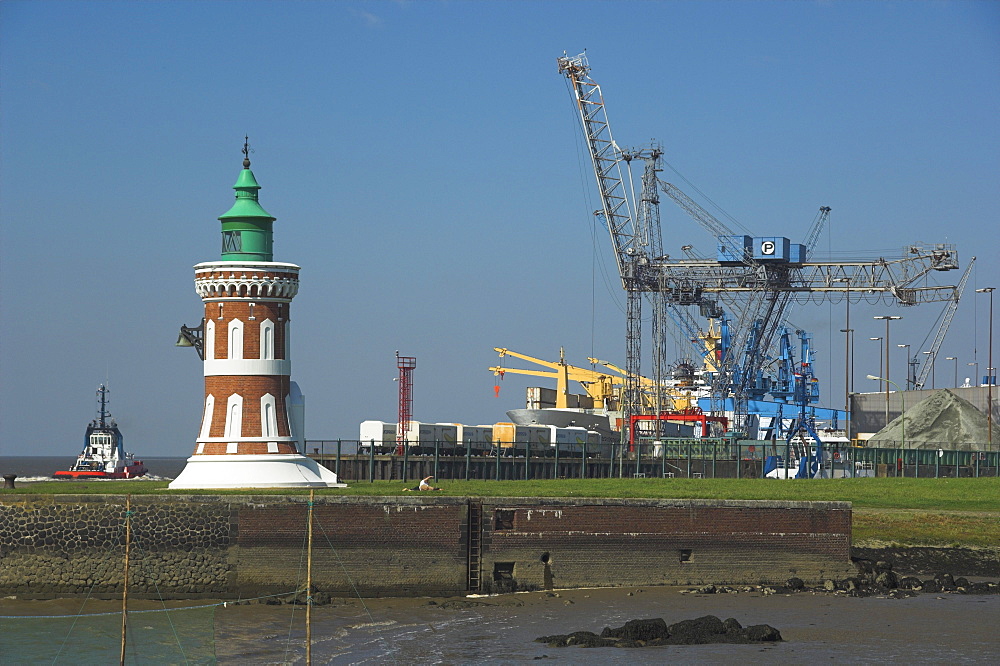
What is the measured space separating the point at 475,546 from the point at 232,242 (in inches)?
482

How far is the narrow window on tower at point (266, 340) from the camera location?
38.2 meters

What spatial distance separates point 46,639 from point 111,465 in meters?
82.3

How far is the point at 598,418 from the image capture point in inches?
4215

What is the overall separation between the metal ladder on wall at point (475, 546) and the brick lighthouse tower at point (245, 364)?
6716 mm

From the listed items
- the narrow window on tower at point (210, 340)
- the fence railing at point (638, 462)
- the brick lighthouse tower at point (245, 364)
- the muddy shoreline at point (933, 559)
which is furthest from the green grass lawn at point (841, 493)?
the fence railing at point (638, 462)

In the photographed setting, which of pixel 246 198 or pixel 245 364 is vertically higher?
pixel 246 198

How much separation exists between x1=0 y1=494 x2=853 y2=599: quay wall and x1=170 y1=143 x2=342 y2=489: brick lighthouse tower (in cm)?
350

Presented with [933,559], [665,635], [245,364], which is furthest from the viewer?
[933,559]

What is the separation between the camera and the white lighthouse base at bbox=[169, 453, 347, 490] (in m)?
38.0

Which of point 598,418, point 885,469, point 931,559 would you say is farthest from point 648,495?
point 598,418

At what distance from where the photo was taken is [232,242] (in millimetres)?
38688

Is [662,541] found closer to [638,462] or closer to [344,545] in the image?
[344,545]

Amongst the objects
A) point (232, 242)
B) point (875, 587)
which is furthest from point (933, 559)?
point (232, 242)

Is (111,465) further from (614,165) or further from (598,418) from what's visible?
(614,165)
